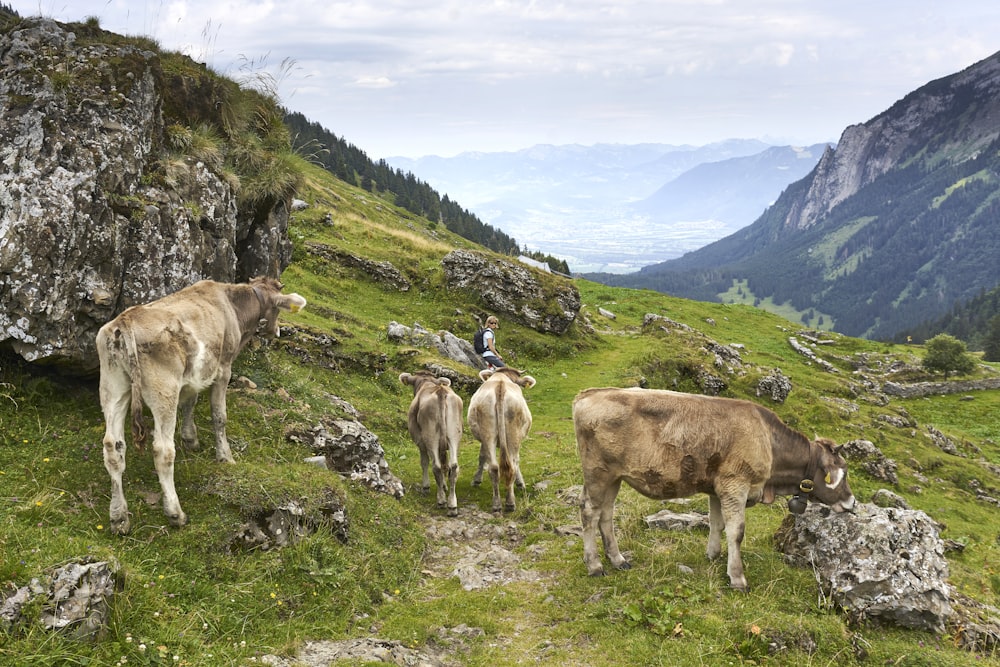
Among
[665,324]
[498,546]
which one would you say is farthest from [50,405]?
[665,324]

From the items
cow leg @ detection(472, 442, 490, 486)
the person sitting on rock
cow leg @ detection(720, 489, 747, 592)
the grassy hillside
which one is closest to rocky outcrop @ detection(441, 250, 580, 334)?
the person sitting on rock

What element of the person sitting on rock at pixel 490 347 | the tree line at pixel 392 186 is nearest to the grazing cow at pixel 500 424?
the person sitting on rock at pixel 490 347

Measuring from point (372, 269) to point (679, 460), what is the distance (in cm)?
2704

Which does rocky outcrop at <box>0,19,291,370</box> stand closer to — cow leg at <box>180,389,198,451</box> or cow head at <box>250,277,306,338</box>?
cow head at <box>250,277,306,338</box>

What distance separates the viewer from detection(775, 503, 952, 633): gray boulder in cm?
895

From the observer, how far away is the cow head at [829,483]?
10.6 m

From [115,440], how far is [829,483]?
443 inches

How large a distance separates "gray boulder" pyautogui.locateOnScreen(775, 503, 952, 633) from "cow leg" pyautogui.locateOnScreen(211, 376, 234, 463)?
995 cm

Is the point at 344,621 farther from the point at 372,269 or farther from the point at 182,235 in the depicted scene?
the point at 372,269

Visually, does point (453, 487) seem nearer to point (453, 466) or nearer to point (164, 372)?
point (453, 466)


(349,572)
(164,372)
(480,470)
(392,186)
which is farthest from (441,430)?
(392,186)

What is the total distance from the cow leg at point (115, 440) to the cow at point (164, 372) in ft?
0.04

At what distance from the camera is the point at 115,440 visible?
8.38 meters

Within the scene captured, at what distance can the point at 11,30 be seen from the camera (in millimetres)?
11391
